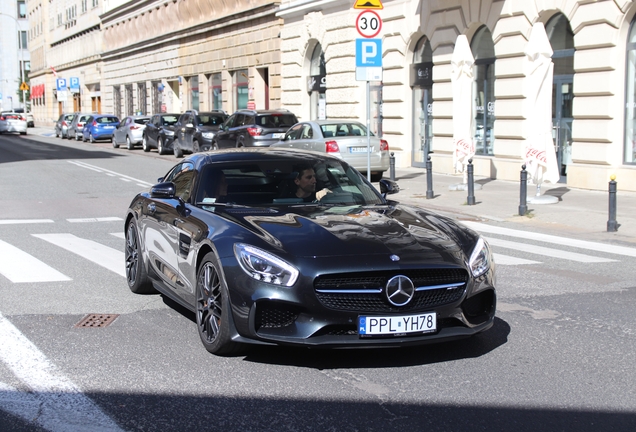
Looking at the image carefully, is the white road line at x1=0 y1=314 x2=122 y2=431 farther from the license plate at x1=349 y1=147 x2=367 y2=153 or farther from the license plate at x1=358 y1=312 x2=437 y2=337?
the license plate at x1=349 y1=147 x2=367 y2=153

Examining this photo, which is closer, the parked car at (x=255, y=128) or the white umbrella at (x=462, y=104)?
the white umbrella at (x=462, y=104)

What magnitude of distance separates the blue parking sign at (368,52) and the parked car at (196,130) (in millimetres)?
13813

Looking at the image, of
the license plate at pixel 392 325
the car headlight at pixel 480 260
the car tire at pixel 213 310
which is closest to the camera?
the license plate at pixel 392 325

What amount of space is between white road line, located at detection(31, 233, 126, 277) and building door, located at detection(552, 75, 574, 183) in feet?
38.7

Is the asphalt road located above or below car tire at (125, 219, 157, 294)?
below

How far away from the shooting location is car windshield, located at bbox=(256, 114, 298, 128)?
27250 mm

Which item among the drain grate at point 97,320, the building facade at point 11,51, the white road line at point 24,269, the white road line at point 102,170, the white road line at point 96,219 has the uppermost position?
the building facade at point 11,51

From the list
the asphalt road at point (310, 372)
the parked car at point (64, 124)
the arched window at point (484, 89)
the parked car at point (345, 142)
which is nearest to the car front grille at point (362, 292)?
the asphalt road at point (310, 372)

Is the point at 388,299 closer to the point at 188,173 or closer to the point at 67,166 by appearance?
the point at 188,173

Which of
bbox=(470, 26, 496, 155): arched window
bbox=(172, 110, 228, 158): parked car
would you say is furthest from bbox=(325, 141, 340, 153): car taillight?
bbox=(172, 110, 228, 158): parked car

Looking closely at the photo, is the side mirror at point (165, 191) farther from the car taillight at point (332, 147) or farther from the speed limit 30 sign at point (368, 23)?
the car taillight at point (332, 147)

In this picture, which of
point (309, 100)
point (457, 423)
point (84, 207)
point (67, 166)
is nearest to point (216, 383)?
point (457, 423)

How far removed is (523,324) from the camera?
683cm

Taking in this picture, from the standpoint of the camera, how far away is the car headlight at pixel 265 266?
5.29 m
